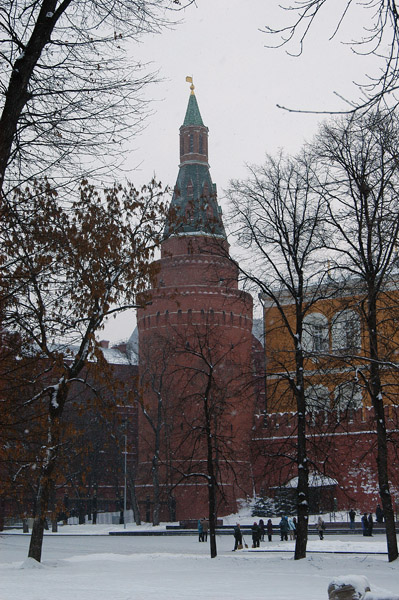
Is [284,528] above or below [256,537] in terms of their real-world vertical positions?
above

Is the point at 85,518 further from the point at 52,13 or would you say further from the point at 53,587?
the point at 52,13

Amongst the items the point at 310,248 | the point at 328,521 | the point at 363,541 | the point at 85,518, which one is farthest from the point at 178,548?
the point at 85,518

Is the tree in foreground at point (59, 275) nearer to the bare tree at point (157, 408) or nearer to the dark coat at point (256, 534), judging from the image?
the dark coat at point (256, 534)

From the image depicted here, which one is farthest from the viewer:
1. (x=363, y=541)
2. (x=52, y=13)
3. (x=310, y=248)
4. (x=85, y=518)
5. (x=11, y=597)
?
(x=85, y=518)

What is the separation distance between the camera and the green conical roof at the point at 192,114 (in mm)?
47228

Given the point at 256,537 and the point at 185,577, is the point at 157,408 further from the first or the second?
the point at 185,577

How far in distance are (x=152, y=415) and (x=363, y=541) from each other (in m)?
19.9

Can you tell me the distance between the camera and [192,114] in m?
47.7

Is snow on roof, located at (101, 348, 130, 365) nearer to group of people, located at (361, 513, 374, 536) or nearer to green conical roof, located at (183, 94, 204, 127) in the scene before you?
green conical roof, located at (183, 94, 204, 127)

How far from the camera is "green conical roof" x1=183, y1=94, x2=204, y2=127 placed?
47228 millimetres

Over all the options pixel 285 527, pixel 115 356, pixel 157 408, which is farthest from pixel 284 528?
pixel 115 356

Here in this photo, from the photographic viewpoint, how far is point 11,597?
1021 centimetres

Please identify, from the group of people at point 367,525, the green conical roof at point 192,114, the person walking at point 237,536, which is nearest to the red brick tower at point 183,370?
the green conical roof at point 192,114

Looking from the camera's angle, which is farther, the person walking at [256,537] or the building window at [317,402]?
the person walking at [256,537]
